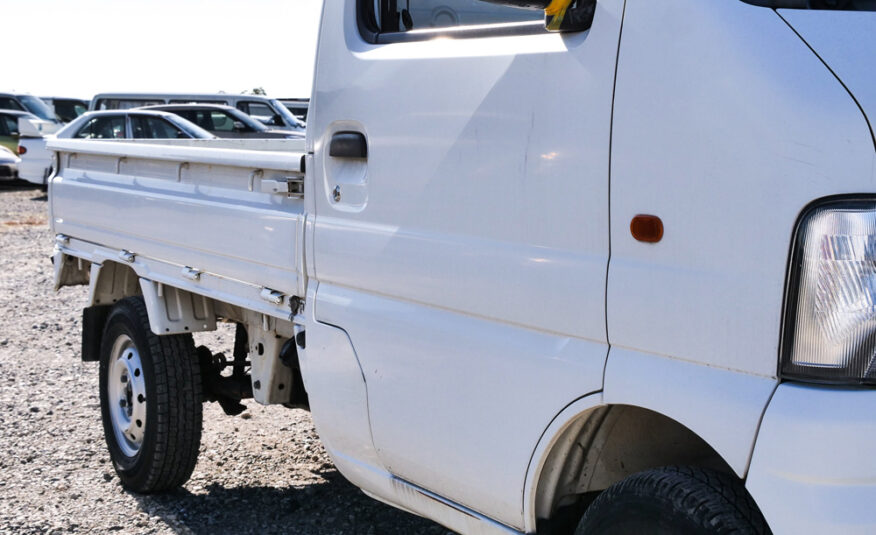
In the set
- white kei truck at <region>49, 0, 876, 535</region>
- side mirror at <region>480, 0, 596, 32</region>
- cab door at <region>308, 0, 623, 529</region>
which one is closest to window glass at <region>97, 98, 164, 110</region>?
white kei truck at <region>49, 0, 876, 535</region>

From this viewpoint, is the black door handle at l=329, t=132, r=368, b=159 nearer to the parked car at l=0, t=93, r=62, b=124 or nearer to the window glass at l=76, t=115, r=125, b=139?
the window glass at l=76, t=115, r=125, b=139

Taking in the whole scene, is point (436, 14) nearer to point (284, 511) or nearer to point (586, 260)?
point (586, 260)

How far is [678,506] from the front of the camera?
2.08 metres

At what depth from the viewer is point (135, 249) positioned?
14.8ft

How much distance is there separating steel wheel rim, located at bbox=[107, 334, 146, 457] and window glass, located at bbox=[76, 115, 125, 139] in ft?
35.3

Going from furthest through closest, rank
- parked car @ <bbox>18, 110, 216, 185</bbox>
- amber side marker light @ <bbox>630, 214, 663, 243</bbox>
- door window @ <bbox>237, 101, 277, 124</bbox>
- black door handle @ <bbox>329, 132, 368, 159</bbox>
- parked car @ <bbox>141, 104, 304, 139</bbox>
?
1. door window @ <bbox>237, 101, 277, 124</bbox>
2. parked car @ <bbox>141, 104, 304, 139</bbox>
3. parked car @ <bbox>18, 110, 216, 185</bbox>
4. black door handle @ <bbox>329, 132, 368, 159</bbox>
5. amber side marker light @ <bbox>630, 214, 663, 243</bbox>

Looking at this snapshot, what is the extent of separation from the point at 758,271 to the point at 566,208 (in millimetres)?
522

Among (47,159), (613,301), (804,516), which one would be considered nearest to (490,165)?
(613,301)

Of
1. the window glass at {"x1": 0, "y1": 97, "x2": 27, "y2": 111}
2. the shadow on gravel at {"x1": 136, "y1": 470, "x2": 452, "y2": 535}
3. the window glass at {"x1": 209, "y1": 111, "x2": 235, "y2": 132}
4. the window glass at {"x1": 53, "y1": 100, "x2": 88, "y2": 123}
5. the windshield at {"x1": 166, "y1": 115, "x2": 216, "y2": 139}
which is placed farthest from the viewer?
the window glass at {"x1": 53, "y1": 100, "x2": 88, "y2": 123}

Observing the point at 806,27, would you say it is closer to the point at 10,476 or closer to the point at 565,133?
the point at 565,133

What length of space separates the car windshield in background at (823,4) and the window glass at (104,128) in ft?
45.3

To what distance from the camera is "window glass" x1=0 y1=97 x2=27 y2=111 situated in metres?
23.0

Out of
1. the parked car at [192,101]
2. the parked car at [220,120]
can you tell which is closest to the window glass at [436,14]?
the parked car at [220,120]

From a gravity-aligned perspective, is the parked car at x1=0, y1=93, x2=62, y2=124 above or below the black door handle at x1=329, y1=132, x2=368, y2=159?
above
